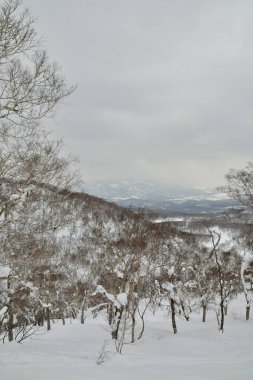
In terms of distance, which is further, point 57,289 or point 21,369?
point 57,289

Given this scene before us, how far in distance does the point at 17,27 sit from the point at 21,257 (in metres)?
5.60

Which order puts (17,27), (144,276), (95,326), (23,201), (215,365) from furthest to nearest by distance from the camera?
1. (95,326)
2. (144,276)
3. (215,365)
4. (23,201)
5. (17,27)

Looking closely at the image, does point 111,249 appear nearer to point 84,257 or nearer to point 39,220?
point 39,220

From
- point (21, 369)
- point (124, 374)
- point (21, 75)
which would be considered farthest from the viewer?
point (124, 374)

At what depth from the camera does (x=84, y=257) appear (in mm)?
56125

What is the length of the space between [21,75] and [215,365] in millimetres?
14778

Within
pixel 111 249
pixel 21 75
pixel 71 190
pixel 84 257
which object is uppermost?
pixel 21 75

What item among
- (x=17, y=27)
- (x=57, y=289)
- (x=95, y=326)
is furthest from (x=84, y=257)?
(x=17, y=27)

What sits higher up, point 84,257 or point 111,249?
point 111,249

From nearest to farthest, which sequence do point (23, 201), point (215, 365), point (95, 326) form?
point (23, 201), point (215, 365), point (95, 326)

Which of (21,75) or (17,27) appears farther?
(21,75)

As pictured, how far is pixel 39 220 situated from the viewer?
8.87 metres

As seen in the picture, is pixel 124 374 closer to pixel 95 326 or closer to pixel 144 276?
pixel 144 276

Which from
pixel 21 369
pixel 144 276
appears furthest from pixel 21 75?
pixel 144 276
